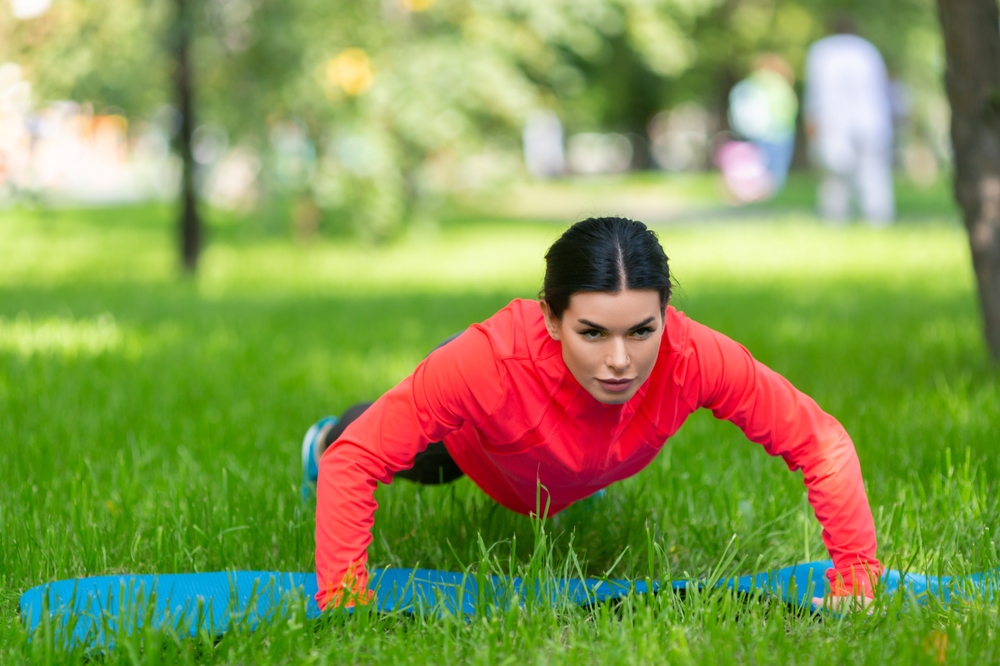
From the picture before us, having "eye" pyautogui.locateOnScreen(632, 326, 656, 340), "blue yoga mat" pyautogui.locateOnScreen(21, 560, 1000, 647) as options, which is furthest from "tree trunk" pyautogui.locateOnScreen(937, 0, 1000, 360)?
"eye" pyautogui.locateOnScreen(632, 326, 656, 340)

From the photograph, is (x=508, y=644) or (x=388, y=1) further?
(x=388, y=1)

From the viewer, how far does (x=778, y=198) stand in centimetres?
2011

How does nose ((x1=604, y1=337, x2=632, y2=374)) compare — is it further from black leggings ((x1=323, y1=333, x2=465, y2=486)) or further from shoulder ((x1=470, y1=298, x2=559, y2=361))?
black leggings ((x1=323, y1=333, x2=465, y2=486))

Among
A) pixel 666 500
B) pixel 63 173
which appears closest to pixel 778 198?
pixel 63 173

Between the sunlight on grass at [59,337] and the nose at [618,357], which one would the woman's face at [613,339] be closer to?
the nose at [618,357]

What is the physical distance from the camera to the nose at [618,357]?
2215 mm

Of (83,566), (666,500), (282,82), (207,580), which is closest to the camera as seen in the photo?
(207,580)

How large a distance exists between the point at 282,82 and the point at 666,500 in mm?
8216

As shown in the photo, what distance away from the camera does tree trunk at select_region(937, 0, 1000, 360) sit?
440cm

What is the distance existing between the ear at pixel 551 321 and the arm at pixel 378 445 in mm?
149

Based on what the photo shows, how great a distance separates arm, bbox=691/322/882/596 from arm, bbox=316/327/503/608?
20.9 inches

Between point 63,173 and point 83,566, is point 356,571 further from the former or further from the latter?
point 63,173

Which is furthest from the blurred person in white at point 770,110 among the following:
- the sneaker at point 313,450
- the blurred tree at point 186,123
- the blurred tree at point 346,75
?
the sneaker at point 313,450

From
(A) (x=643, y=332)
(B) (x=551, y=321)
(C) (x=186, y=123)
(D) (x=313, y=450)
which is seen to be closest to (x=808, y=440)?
(A) (x=643, y=332)
